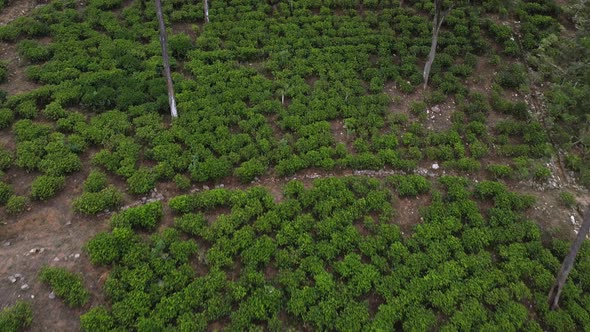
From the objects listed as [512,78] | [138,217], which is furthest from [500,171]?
[138,217]

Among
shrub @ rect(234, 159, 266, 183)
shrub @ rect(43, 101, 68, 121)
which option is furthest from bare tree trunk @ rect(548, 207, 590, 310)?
shrub @ rect(43, 101, 68, 121)

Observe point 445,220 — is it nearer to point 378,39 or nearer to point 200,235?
point 200,235

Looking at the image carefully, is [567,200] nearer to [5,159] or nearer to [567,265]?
[567,265]

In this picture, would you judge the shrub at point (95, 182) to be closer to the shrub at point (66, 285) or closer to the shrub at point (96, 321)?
the shrub at point (66, 285)

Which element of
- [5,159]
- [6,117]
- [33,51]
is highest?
[33,51]

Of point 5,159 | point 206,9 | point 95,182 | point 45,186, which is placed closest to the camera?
point 45,186

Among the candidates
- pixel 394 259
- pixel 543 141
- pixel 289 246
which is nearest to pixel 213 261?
pixel 289 246

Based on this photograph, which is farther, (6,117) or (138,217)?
(6,117)
